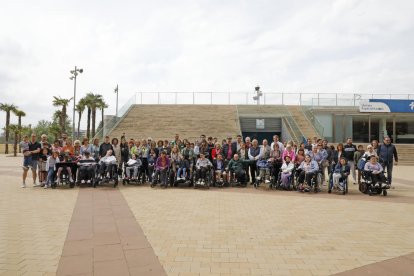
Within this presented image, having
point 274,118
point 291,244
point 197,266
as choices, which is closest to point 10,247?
point 197,266

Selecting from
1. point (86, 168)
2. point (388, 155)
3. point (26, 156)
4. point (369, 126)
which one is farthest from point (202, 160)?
point (369, 126)

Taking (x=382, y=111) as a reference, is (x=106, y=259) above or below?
below

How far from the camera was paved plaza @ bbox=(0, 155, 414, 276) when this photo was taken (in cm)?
412

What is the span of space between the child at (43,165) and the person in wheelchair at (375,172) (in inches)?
410

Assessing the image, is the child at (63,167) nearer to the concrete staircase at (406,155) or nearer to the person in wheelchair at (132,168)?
the person in wheelchair at (132,168)

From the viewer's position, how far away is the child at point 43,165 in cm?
1108

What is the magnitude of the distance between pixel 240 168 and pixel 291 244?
21.3 feet

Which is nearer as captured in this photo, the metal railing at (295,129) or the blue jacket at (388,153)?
the blue jacket at (388,153)

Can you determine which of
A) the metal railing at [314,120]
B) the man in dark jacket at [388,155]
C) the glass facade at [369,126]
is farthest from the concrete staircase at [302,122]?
the man in dark jacket at [388,155]

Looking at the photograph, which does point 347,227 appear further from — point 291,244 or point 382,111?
point 382,111

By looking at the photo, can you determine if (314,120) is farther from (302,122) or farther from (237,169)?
(237,169)

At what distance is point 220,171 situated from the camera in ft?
37.9

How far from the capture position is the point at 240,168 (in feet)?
37.7

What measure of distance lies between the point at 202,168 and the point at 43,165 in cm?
540
